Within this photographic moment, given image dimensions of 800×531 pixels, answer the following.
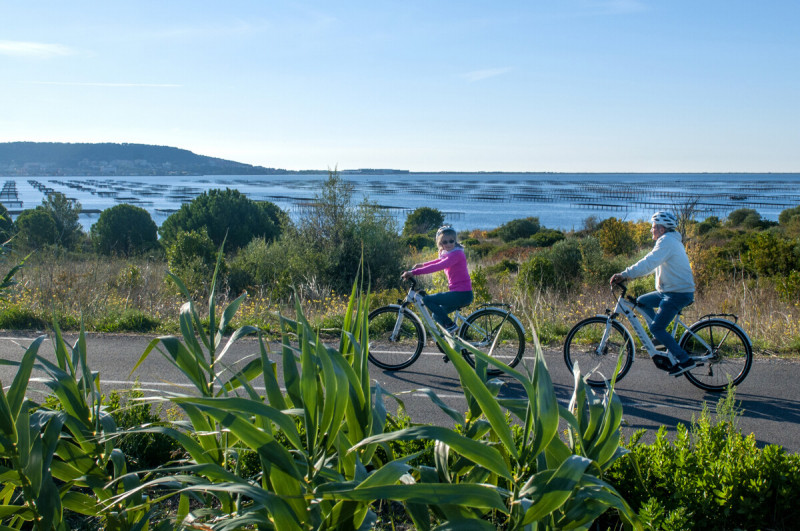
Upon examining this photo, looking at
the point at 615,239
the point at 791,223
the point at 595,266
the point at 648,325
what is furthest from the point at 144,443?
the point at 791,223

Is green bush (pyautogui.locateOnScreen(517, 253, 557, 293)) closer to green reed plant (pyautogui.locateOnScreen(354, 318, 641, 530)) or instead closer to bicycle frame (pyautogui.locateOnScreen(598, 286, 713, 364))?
bicycle frame (pyautogui.locateOnScreen(598, 286, 713, 364))

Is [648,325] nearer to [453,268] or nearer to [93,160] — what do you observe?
[453,268]

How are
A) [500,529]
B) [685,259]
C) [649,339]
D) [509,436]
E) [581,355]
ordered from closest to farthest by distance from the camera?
[509,436]
[500,529]
[685,259]
[649,339]
[581,355]

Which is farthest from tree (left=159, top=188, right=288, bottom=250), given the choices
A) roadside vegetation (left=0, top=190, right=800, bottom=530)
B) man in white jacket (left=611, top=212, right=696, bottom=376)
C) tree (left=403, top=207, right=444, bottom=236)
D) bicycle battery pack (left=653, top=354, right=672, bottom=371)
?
roadside vegetation (left=0, top=190, right=800, bottom=530)

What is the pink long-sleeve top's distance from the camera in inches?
280

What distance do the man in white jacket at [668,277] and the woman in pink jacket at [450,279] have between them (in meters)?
1.73

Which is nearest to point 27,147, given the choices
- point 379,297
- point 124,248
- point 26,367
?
point 124,248

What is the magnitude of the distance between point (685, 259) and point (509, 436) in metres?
5.41

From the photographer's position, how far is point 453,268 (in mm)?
7238

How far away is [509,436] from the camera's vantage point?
66.3 inches

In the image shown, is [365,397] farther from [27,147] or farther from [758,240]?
[27,147]

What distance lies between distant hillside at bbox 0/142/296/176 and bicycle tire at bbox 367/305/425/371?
4699 inches

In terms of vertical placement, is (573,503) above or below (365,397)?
below

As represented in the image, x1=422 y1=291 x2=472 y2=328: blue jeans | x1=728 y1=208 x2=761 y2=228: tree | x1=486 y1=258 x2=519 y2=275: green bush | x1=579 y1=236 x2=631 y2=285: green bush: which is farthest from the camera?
x1=728 y1=208 x2=761 y2=228: tree
